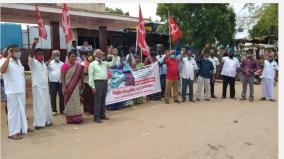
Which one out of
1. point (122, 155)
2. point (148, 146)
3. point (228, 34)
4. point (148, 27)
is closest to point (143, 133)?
point (148, 146)

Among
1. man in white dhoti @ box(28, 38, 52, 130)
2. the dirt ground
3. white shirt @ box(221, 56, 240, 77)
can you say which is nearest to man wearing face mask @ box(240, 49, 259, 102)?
white shirt @ box(221, 56, 240, 77)

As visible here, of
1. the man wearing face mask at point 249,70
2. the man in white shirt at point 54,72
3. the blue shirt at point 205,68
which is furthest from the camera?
the man wearing face mask at point 249,70

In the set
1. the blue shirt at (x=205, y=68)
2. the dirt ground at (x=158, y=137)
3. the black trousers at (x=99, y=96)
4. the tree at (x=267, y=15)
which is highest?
the tree at (x=267, y=15)

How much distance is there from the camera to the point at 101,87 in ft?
28.9

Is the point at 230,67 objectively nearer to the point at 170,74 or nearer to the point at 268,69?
the point at 268,69

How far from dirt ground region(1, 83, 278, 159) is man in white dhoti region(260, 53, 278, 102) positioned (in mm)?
2759

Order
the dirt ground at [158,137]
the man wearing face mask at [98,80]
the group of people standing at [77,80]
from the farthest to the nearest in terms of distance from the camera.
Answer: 1. the man wearing face mask at [98,80]
2. the group of people standing at [77,80]
3. the dirt ground at [158,137]

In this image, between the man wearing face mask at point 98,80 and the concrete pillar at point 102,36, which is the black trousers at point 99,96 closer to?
the man wearing face mask at point 98,80

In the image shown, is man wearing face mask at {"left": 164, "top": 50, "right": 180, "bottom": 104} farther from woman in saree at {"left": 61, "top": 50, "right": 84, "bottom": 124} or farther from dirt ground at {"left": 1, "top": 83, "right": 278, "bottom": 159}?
woman in saree at {"left": 61, "top": 50, "right": 84, "bottom": 124}

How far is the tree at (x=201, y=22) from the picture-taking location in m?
21.9

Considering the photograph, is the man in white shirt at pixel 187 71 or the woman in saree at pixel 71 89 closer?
the woman in saree at pixel 71 89

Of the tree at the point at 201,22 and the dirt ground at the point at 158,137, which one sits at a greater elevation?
the tree at the point at 201,22

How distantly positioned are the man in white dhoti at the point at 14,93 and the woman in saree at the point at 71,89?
1.36 meters

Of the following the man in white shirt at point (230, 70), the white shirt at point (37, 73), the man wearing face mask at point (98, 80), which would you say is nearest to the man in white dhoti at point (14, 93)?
the white shirt at point (37, 73)
